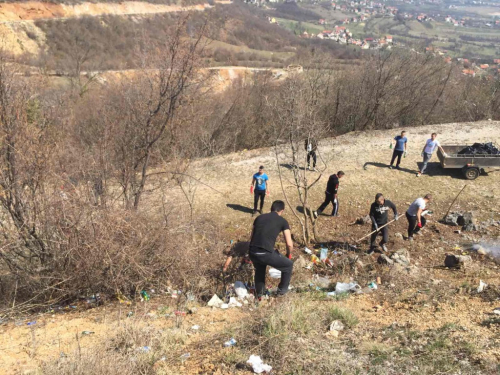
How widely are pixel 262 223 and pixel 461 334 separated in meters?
2.75

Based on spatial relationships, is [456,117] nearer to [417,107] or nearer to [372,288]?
[417,107]

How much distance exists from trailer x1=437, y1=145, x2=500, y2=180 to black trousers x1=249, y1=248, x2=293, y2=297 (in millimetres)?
8242

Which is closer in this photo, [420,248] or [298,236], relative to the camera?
[420,248]

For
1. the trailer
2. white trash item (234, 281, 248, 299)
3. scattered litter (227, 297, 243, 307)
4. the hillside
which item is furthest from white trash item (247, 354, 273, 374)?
the trailer

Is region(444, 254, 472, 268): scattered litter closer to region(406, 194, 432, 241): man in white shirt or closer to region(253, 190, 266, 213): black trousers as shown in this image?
region(406, 194, 432, 241): man in white shirt

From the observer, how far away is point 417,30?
131 metres

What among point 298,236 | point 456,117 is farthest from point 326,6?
point 298,236

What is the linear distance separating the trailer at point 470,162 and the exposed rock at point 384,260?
552cm

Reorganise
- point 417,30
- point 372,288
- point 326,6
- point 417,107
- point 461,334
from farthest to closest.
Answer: point 326,6 < point 417,30 < point 417,107 < point 372,288 < point 461,334

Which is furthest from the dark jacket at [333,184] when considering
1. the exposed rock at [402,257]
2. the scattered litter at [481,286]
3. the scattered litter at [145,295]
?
the scattered litter at [145,295]

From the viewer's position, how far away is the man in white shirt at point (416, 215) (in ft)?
26.2

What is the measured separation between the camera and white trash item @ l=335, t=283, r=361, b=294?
240 inches

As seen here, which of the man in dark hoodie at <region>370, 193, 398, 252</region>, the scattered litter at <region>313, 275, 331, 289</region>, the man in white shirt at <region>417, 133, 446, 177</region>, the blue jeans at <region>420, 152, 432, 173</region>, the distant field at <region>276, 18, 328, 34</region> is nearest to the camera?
the scattered litter at <region>313, 275, 331, 289</region>

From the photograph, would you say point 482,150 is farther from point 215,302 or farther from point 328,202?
point 215,302
